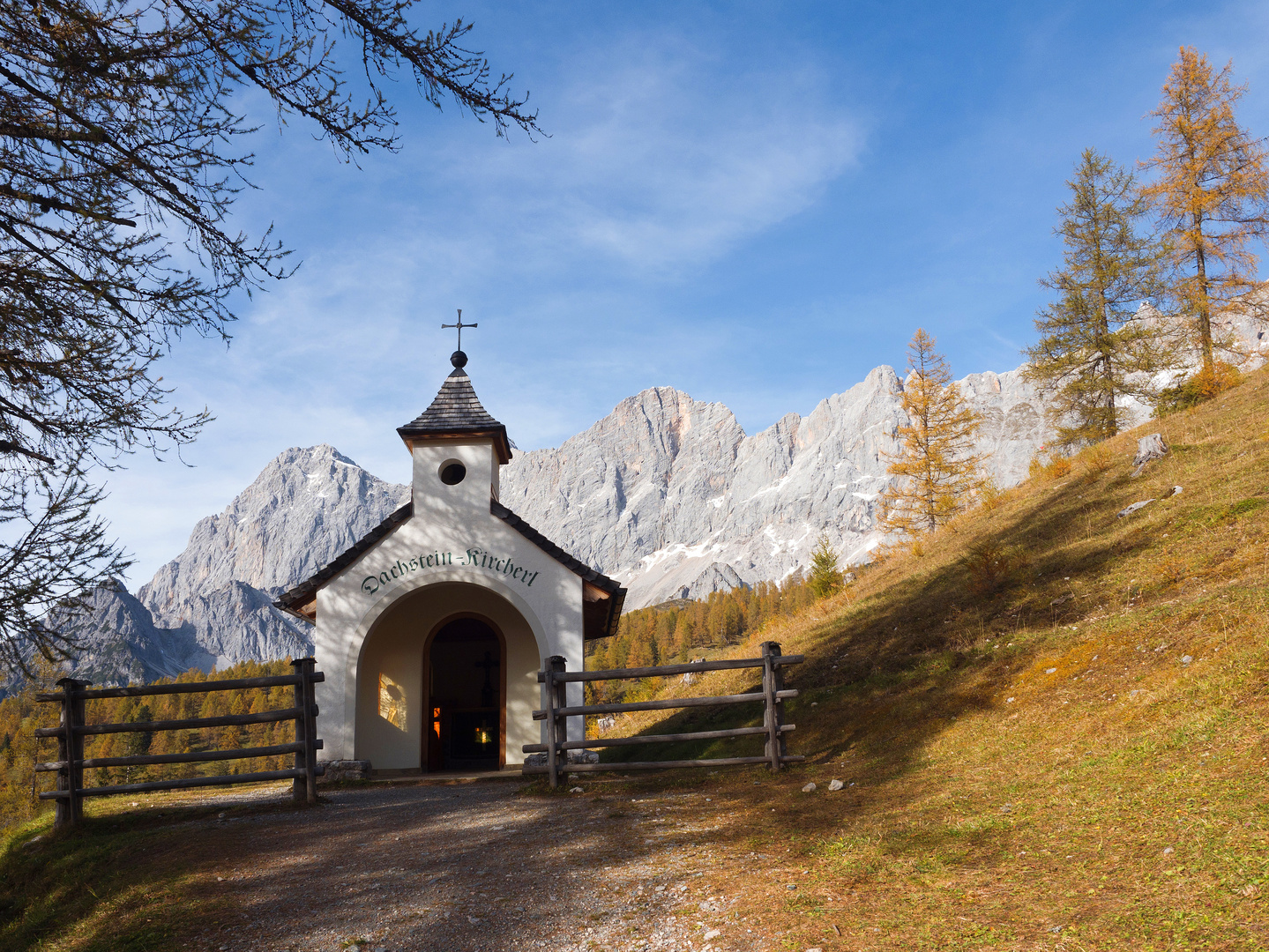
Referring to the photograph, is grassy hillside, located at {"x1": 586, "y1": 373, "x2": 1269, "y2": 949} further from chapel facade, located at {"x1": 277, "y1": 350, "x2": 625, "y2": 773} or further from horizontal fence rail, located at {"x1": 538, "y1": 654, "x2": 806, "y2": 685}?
chapel facade, located at {"x1": 277, "y1": 350, "x2": 625, "y2": 773}

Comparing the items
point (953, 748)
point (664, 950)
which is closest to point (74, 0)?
point (664, 950)

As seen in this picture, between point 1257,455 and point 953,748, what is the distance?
9885mm

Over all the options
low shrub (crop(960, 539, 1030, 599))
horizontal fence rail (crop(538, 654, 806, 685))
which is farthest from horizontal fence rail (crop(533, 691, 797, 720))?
low shrub (crop(960, 539, 1030, 599))

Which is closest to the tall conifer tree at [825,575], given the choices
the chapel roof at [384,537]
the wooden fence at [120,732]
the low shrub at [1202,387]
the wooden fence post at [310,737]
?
the low shrub at [1202,387]

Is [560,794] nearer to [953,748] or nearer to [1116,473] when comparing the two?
[953,748]

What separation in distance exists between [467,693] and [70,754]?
9.21 m

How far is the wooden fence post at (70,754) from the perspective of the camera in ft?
28.8

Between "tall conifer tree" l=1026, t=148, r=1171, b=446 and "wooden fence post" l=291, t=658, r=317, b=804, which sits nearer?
"wooden fence post" l=291, t=658, r=317, b=804

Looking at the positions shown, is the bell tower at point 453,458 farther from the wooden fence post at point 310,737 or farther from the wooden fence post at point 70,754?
the wooden fence post at point 70,754

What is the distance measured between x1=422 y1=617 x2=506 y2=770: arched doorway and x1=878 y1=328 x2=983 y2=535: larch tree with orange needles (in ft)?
63.5

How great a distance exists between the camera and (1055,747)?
6.68 m

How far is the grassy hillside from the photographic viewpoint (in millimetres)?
3926

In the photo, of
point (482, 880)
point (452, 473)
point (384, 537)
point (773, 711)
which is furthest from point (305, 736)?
point (452, 473)

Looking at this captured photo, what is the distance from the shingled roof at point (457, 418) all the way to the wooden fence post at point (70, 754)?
661 cm
